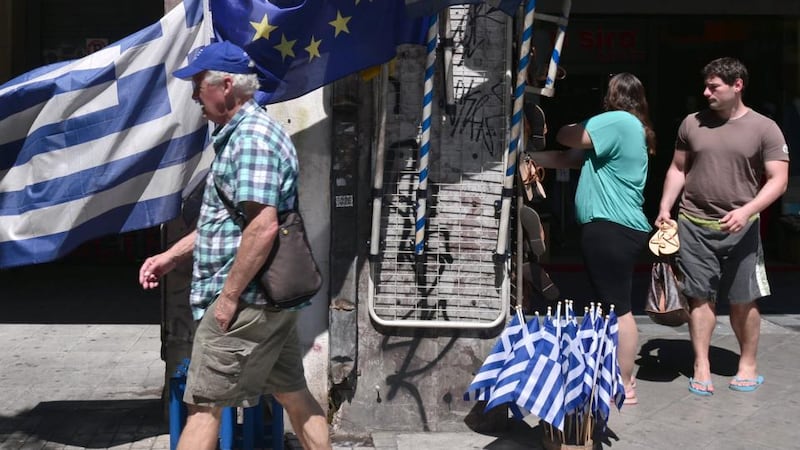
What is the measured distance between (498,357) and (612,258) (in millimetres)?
1079

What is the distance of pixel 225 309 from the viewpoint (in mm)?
3910

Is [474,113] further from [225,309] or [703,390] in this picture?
[703,390]

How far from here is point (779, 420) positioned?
554cm

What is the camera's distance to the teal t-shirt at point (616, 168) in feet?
18.1

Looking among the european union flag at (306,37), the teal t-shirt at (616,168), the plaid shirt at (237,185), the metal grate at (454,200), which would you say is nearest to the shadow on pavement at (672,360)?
the teal t-shirt at (616,168)

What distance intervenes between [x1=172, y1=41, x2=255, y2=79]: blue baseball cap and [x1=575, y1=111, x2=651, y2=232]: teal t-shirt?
87.7 inches

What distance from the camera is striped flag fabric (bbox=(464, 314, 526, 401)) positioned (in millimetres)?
4832

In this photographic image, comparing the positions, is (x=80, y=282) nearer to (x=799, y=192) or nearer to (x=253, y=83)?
(x=253, y=83)

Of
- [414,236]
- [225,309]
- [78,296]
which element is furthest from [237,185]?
[78,296]

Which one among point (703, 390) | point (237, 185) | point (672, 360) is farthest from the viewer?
point (672, 360)

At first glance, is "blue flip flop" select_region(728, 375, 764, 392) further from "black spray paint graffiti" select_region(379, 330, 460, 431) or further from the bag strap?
the bag strap

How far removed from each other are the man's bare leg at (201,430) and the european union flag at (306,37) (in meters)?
1.52

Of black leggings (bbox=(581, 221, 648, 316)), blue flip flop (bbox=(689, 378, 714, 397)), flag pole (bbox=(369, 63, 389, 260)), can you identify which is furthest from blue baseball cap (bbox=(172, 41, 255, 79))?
blue flip flop (bbox=(689, 378, 714, 397))

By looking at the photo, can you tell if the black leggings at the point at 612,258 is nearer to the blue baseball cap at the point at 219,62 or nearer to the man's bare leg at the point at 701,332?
the man's bare leg at the point at 701,332
